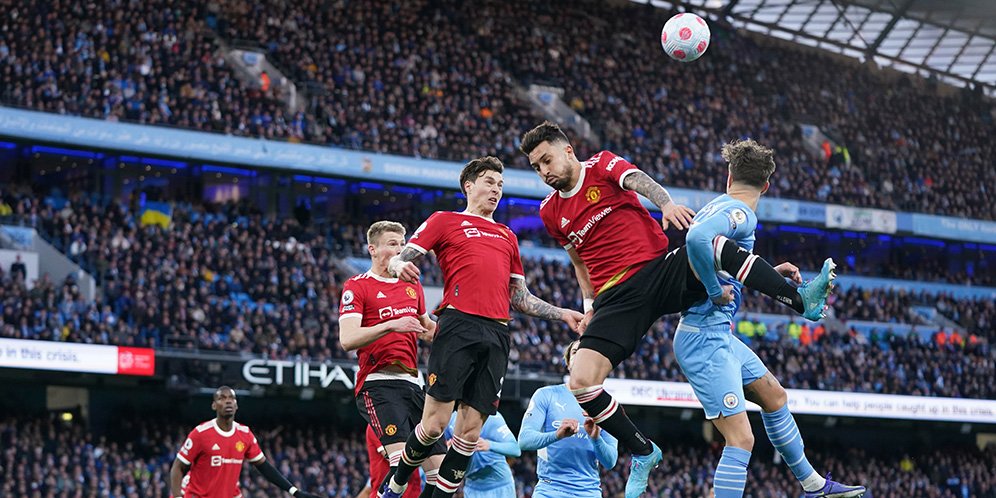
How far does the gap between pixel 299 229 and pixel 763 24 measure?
83.3 ft

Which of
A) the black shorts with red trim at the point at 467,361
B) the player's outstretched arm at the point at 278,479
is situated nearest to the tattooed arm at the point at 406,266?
the black shorts with red trim at the point at 467,361

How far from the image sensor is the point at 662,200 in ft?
27.8

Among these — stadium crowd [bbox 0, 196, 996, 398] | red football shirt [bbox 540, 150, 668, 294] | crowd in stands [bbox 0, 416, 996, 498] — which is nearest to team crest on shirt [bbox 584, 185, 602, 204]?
red football shirt [bbox 540, 150, 668, 294]

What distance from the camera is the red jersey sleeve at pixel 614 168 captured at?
8.96 metres

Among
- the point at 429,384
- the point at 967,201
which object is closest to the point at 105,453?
the point at 429,384

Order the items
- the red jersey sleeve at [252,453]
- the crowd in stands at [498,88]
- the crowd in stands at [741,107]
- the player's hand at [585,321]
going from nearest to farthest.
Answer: the player's hand at [585,321], the red jersey sleeve at [252,453], the crowd in stands at [498,88], the crowd in stands at [741,107]

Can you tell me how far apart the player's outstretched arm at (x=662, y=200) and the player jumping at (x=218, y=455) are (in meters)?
7.02

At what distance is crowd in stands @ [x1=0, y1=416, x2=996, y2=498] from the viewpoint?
26484 millimetres

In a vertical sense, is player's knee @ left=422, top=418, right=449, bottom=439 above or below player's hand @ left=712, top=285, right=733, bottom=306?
below

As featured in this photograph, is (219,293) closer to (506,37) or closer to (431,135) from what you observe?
(431,135)

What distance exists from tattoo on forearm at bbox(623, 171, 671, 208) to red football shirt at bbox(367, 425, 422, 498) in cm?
362

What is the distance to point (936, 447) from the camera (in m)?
42.8

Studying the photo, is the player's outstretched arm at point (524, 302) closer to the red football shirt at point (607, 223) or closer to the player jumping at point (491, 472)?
the red football shirt at point (607, 223)

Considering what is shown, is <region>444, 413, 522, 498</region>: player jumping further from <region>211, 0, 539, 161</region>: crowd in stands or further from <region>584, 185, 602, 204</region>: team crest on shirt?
<region>211, 0, 539, 161</region>: crowd in stands
